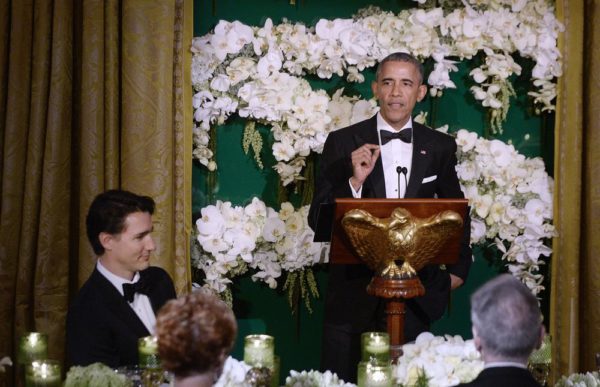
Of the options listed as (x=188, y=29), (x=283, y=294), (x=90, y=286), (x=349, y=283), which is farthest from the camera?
(x=283, y=294)

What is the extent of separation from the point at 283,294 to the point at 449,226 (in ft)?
5.98

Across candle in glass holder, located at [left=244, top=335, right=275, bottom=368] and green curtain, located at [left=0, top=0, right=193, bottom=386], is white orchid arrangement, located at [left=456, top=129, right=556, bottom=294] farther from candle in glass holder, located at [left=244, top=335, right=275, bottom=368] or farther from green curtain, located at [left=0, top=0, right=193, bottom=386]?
candle in glass holder, located at [left=244, top=335, right=275, bottom=368]

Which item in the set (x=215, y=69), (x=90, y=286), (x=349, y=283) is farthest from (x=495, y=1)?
(x=90, y=286)

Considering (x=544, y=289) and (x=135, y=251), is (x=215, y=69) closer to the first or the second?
(x=135, y=251)

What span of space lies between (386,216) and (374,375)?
0.84 metres

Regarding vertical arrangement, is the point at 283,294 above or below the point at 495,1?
below

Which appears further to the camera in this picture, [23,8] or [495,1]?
[495,1]

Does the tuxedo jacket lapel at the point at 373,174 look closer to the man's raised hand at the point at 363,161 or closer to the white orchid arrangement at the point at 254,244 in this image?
the man's raised hand at the point at 363,161

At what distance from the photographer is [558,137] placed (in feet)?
15.8

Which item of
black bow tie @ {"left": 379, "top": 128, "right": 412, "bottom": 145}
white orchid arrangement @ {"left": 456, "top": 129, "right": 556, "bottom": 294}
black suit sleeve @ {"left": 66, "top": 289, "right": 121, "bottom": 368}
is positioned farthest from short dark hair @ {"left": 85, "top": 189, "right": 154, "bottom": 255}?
white orchid arrangement @ {"left": 456, "top": 129, "right": 556, "bottom": 294}

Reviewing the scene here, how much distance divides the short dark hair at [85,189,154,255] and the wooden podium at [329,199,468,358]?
742mm

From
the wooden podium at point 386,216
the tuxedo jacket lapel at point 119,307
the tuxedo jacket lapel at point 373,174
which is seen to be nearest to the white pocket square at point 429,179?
the tuxedo jacket lapel at point 373,174

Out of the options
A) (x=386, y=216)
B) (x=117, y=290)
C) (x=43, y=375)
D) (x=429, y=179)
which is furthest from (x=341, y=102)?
(x=43, y=375)

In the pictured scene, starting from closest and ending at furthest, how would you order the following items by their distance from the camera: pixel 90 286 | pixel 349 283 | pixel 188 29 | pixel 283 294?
pixel 90 286, pixel 349 283, pixel 188 29, pixel 283 294
